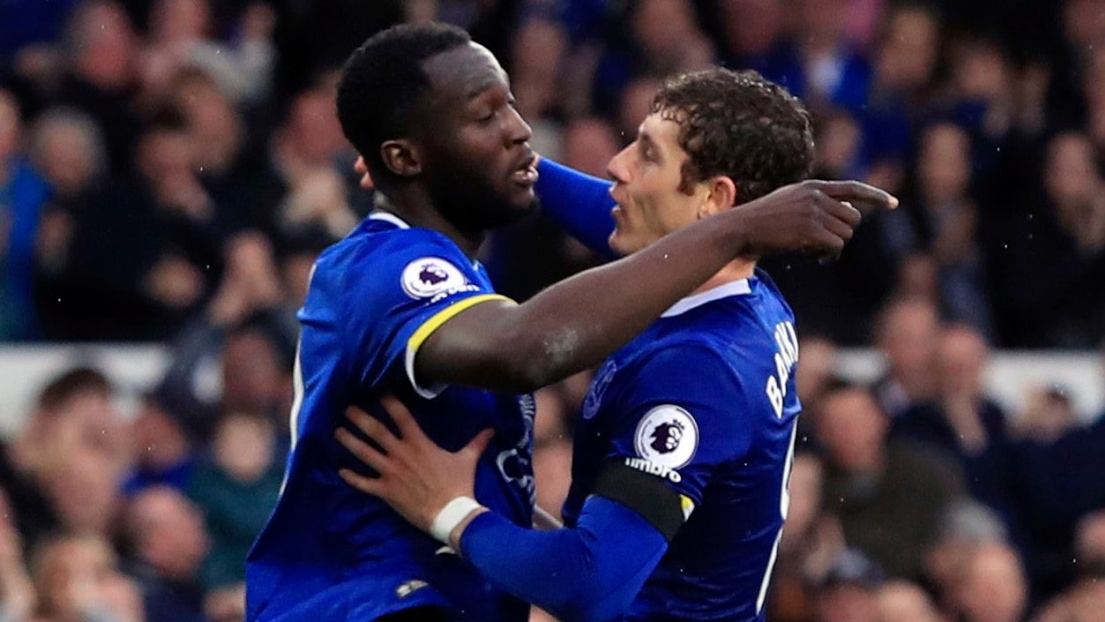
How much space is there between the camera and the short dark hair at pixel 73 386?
28.2ft

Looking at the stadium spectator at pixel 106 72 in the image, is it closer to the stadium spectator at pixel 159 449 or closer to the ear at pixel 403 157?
the stadium spectator at pixel 159 449

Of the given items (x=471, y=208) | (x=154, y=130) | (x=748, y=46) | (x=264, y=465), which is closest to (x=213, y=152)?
(x=154, y=130)

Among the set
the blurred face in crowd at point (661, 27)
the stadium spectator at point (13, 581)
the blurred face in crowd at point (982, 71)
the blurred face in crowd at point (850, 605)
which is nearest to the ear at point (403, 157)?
the stadium spectator at point (13, 581)

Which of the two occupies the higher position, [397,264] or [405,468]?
[397,264]

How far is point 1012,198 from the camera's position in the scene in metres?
10.6

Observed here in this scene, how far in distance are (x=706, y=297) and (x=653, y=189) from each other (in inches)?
10.7

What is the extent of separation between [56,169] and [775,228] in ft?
20.3

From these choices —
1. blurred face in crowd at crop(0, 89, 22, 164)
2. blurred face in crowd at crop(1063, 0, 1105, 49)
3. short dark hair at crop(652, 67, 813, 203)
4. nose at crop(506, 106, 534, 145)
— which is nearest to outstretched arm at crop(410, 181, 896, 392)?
short dark hair at crop(652, 67, 813, 203)

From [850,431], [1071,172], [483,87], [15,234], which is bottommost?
[850,431]

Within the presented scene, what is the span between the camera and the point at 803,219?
4070 mm

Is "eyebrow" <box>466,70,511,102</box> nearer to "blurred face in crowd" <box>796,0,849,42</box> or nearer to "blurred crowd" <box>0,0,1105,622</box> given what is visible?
"blurred crowd" <box>0,0,1105,622</box>

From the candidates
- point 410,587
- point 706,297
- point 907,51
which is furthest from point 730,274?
point 907,51

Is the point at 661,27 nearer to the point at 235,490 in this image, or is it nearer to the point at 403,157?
the point at 235,490

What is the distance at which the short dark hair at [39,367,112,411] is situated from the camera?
8.60m
